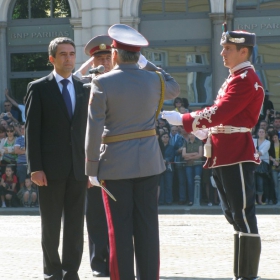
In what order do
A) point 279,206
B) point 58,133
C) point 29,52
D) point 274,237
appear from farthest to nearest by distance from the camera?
point 29,52, point 279,206, point 274,237, point 58,133

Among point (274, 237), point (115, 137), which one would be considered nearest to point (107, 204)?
point (115, 137)

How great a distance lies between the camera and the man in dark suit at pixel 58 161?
719 centimetres

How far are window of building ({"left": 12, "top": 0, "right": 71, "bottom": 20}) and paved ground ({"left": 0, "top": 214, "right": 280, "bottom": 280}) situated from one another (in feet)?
31.3

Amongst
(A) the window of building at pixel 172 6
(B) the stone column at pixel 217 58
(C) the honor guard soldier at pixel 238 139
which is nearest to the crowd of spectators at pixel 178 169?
(B) the stone column at pixel 217 58

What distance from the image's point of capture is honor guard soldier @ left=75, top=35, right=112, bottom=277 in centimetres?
811

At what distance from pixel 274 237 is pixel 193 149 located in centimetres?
571

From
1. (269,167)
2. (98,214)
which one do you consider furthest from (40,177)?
(269,167)

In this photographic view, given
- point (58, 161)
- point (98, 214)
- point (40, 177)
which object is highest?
point (58, 161)

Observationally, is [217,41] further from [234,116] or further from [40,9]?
[234,116]

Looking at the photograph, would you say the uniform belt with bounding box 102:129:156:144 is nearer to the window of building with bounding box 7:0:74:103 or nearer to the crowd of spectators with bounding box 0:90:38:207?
the crowd of spectators with bounding box 0:90:38:207

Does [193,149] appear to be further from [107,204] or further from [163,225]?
[107,204]

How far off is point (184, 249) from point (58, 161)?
333 centimetres

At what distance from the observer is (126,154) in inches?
247

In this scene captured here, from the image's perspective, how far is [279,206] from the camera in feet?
55.2
